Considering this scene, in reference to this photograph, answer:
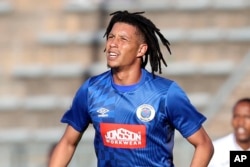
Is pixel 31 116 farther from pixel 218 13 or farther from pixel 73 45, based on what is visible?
pixel 218 13

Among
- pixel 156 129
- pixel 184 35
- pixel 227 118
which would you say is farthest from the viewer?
pixel 184 35

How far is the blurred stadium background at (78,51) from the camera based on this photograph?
13508 mm

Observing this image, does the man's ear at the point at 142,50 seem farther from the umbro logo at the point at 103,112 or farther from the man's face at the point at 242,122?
the man's face at the point at 242,122

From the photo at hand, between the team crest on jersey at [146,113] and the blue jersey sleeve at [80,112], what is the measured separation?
347mm

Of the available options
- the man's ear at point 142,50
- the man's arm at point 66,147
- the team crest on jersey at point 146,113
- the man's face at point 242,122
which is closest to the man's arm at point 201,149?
the team crest on jersey at point 146,113

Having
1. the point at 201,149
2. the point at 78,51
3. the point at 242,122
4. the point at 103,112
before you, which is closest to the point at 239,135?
the point at 242,122

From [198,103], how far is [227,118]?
0.43 m

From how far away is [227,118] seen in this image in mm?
12859

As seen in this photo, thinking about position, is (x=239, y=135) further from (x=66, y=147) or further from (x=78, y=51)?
(x=78, y=51)

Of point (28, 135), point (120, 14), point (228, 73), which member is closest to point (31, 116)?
point (28, 135)

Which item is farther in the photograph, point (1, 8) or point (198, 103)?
point (1, 8)

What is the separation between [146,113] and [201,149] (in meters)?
0.37

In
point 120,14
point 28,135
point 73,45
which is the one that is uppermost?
point 120,14

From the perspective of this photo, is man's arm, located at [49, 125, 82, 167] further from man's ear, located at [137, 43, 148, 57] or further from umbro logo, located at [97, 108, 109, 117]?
man's ear, located at [137, 43, 148, 57]
